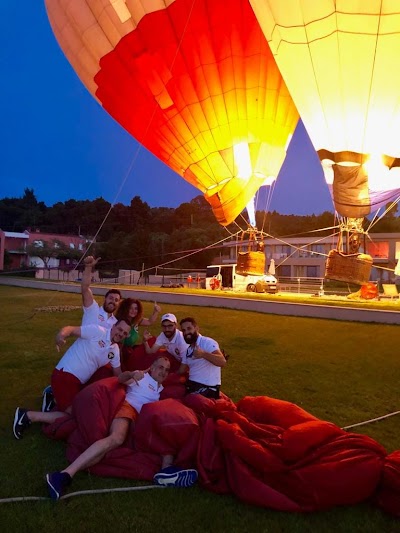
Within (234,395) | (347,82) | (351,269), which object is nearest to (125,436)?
(234,395)

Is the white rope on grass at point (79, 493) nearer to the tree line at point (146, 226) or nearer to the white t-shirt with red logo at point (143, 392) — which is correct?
the white t-shirt with red logo at point (143, 392)

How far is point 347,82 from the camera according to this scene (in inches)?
237

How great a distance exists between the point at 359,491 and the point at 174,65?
27.3 ft

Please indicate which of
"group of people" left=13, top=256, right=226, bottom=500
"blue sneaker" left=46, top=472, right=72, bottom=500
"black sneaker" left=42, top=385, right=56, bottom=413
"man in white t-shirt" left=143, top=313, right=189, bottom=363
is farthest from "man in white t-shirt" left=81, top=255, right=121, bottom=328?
"blue sneaker" left=46, top=472, right=72, bottom=500

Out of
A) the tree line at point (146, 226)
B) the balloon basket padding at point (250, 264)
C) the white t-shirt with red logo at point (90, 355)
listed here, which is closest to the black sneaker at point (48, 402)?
the white t-shirt with red logo at point (90, 355)

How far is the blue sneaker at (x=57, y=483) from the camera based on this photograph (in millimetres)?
2748

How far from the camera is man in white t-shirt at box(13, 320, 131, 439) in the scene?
Answer: 12.5ft

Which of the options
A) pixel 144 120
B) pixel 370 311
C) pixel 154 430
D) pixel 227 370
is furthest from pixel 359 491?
pixel 144 120

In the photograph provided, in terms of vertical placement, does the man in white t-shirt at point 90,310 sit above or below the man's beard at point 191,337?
above

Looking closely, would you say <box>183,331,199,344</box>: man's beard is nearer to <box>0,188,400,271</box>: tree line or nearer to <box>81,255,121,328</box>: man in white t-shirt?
<box>81,255,121,328</box>: man in white t-shirt

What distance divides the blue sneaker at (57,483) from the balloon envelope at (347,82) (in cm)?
556

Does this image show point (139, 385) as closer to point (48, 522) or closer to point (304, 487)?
point (48, 522)

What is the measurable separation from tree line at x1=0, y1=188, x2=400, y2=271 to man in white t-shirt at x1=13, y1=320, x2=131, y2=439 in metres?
21.8

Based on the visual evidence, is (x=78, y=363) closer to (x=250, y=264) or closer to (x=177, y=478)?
(x=177, y=478)
